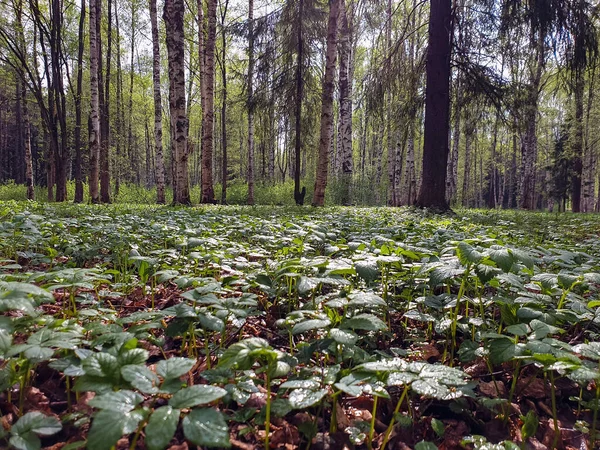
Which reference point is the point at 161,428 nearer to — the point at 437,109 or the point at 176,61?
the point at 437,109

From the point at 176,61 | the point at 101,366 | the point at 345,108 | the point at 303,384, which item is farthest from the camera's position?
the point at 345,108

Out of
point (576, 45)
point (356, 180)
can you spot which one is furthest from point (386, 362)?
point (356, 180)

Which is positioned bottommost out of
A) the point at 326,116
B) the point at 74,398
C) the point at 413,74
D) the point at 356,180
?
the point at 74,398

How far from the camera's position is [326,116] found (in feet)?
37.1

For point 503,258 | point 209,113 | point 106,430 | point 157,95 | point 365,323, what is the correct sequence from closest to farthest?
point 106,430, point 365,323, point 503,258, point 209,113, point 157,95

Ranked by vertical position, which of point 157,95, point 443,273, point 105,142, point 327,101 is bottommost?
point 443,273

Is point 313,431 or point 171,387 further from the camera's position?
point 313,431

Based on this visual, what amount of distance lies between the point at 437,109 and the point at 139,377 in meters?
9.03

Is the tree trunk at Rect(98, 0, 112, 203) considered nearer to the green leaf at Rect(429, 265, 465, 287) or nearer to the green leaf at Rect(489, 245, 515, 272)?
the green leaf at Rect(429, 265, 465, 287)

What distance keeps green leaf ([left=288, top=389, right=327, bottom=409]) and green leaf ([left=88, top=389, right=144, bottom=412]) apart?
1.56ft

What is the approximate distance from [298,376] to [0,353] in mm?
1050

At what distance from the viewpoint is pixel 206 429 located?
0.89m

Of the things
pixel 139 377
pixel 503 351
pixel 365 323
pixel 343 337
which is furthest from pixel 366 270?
pixel 139 377

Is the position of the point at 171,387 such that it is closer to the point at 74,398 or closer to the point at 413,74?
the point at 74,398
